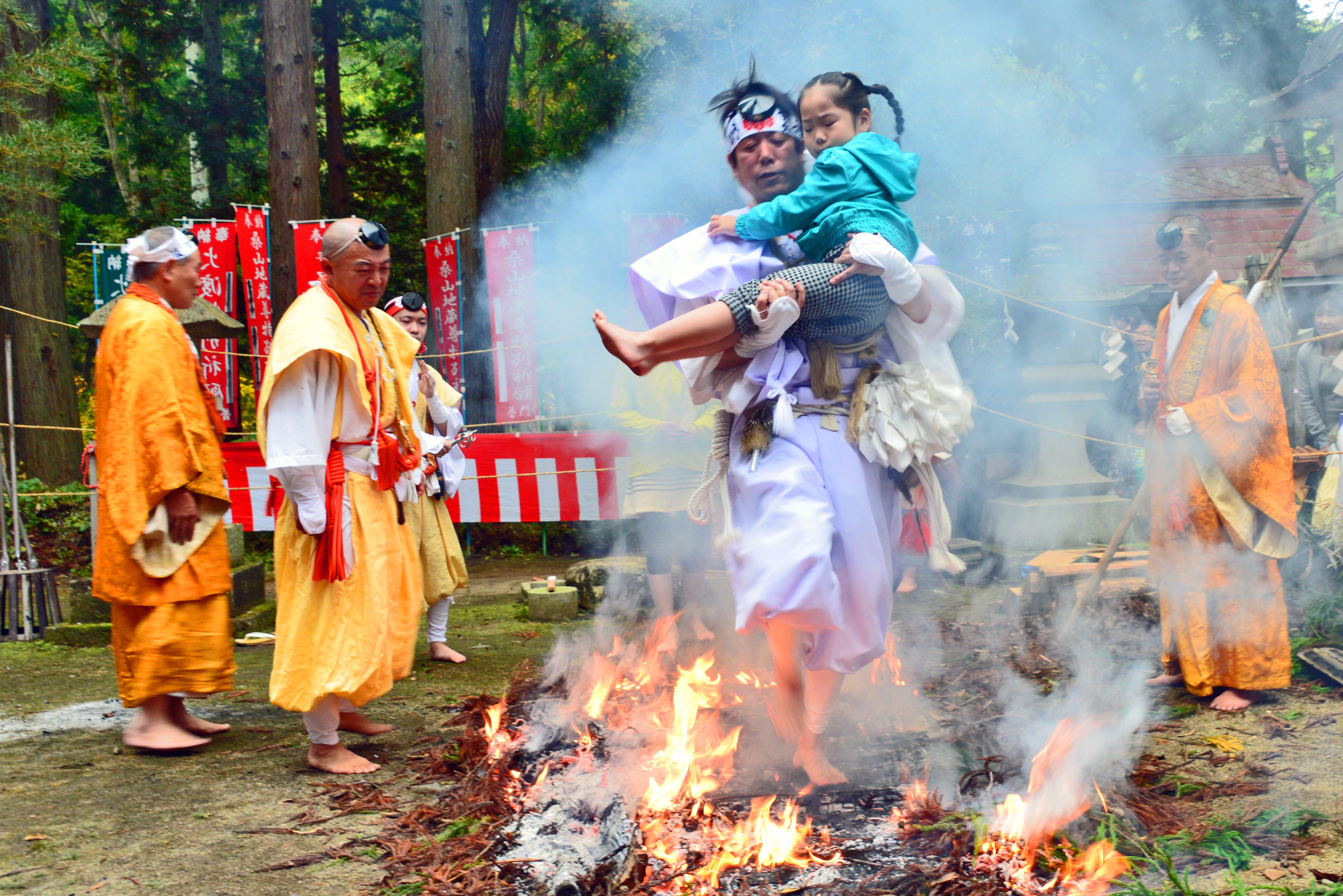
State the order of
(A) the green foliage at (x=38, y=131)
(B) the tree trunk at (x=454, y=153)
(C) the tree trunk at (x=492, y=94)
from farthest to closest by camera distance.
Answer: (C) the tree trunk at (x=492, y=94) < (B) the tree trunk at (x=454, y=153) < (A) the green foliage at (x=38, y=131)

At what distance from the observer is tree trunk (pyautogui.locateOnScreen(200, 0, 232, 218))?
1321cm

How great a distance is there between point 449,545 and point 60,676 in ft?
7.26

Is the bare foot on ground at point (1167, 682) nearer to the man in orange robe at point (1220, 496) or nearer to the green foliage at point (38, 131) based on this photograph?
the man in orange robe at point (1220, 496)

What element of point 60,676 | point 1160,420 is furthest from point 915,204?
point 60,676

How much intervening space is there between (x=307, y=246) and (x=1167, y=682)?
7.59 meters

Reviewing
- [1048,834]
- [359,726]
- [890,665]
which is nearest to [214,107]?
[359,726]

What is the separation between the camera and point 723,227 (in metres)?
3.29

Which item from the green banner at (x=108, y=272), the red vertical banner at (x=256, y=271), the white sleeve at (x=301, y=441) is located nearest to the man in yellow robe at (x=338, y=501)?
the white sleeve at (x=301, y=441)

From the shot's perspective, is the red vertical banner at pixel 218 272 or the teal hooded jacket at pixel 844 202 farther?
the red vertical banner at pixel 218 272

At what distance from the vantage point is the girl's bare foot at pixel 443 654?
5.55m

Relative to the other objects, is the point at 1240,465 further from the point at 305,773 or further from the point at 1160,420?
the point at 305,773

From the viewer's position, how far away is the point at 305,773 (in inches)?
142

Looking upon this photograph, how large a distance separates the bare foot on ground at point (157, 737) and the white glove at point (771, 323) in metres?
2.74

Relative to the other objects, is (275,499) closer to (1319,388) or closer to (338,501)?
(338,501)
